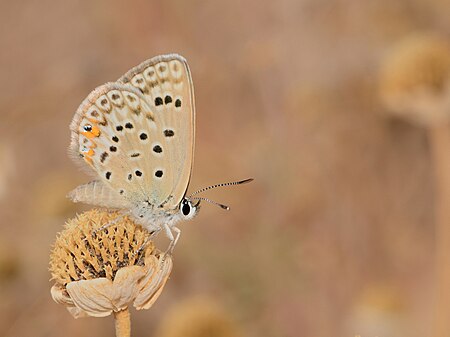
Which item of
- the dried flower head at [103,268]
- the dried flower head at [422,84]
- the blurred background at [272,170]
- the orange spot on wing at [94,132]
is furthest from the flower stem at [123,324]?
the dried flower head at [422,84]

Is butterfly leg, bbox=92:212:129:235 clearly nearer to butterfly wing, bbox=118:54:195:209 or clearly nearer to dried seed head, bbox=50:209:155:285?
dried seed head, bbox=50:209:155:285

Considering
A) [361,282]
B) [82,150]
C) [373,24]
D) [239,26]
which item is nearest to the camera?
[82,150]

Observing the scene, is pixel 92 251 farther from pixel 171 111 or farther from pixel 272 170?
pixel 272 170

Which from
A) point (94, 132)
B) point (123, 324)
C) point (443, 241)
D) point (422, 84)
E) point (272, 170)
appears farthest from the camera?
point (272, 170)

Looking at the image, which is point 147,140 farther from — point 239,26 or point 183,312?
point 239,26

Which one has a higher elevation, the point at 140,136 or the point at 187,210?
the point at 140,136

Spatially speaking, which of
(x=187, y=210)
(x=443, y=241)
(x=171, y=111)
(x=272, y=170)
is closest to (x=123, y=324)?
(x=187, y=210)

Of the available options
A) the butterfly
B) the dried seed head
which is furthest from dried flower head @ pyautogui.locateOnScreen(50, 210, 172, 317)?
the butterfly

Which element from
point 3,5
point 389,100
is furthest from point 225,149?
point 3,5

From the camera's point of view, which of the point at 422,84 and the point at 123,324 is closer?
the point at 123,324
